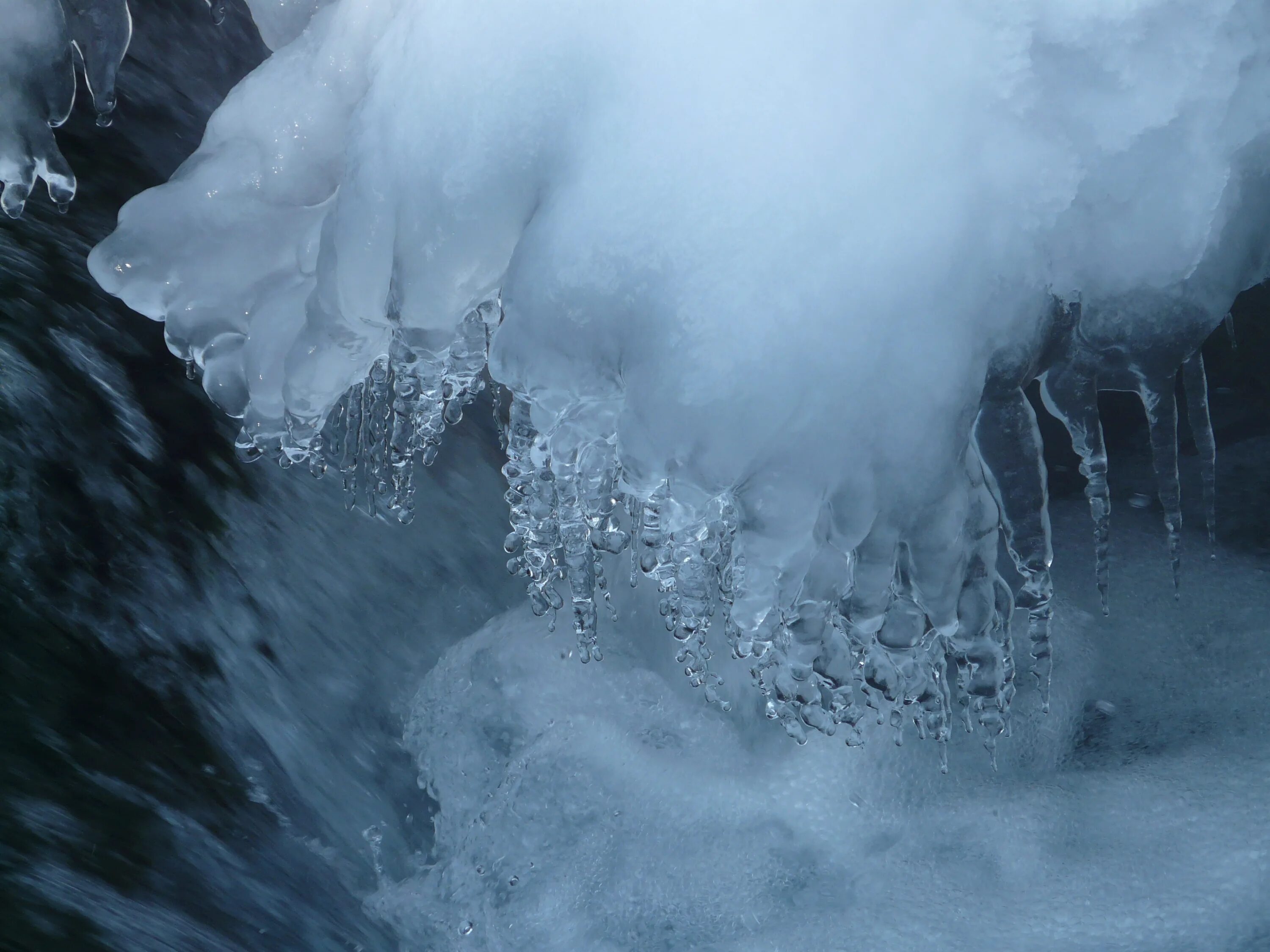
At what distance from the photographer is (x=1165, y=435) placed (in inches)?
61.6

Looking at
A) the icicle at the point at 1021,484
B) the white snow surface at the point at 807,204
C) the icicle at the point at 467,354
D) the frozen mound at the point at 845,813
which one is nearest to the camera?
the white snow surface at the point at 807,204

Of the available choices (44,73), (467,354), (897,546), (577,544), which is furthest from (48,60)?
(897,546)

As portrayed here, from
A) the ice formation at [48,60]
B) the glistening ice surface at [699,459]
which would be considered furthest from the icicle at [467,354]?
the ice formation at [48,60]

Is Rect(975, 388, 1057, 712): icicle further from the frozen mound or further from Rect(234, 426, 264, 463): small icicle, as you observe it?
Rect(234, 426, 264, 463): small icicle

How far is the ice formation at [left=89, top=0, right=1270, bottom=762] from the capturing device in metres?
1.35

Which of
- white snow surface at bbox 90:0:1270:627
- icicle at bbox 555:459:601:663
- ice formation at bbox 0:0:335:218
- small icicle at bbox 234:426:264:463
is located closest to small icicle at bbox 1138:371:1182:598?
white snow surface at bbox 90:0:1270:627

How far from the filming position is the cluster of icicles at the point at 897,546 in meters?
1.45

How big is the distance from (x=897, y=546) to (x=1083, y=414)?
322mm

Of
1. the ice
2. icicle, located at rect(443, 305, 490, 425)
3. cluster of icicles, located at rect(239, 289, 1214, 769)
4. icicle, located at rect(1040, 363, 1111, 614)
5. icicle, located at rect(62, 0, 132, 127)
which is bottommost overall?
cluster of icicles, located at rect(239, 289, 1214, 769)

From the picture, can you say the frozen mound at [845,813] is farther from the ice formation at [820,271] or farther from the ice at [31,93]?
the ice at [31,93]

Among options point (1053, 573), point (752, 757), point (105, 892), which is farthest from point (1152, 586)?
point (105, 892)

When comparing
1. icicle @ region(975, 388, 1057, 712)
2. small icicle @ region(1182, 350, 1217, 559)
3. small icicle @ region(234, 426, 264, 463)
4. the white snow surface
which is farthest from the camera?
small icicle @ region(234, 426, 264, 463)

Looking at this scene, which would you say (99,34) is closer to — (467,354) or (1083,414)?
(467,354)

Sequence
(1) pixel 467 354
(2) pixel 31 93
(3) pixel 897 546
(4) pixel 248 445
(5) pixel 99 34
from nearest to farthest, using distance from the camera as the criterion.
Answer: (3) pixel 897 546 → (1) pixel 467 354 → (4) pixel 248 445 → (2) pixel 31 93 → (5) pixel 99 34
